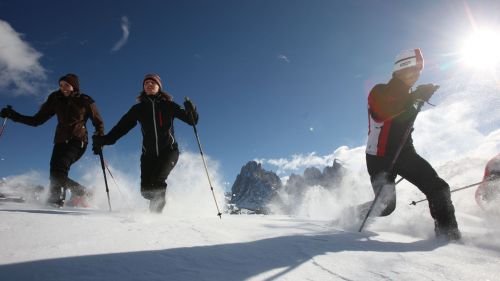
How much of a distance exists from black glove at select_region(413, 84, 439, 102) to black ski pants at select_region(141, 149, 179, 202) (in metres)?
4.25

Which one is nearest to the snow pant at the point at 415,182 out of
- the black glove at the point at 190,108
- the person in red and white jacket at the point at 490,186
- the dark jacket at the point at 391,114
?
the dark jacket at the point at 391,114

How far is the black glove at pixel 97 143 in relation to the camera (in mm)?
6524

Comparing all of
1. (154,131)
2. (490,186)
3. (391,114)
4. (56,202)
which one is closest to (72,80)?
(154,131)

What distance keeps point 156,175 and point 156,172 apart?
0.06 meters

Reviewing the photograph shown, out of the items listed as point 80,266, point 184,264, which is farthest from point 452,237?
point 80,266

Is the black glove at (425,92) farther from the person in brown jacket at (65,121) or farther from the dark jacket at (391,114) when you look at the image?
the person in brown jacket at (65,121)

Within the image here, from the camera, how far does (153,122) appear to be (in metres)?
6.43

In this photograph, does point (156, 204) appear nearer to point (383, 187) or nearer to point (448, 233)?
point (383, 187)

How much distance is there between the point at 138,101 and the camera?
261 inches

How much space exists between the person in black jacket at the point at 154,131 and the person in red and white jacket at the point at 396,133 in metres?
3.30

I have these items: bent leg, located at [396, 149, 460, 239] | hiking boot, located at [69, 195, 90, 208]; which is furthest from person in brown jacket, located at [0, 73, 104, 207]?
bent leg, located at [396, 149, 460, 239]

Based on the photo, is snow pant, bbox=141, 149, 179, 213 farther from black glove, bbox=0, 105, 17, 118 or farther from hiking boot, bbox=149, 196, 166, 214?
black glove, bbox=0, 105, 17, 118

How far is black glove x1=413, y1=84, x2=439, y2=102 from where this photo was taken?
495 cm

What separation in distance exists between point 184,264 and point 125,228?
4.77 ft
